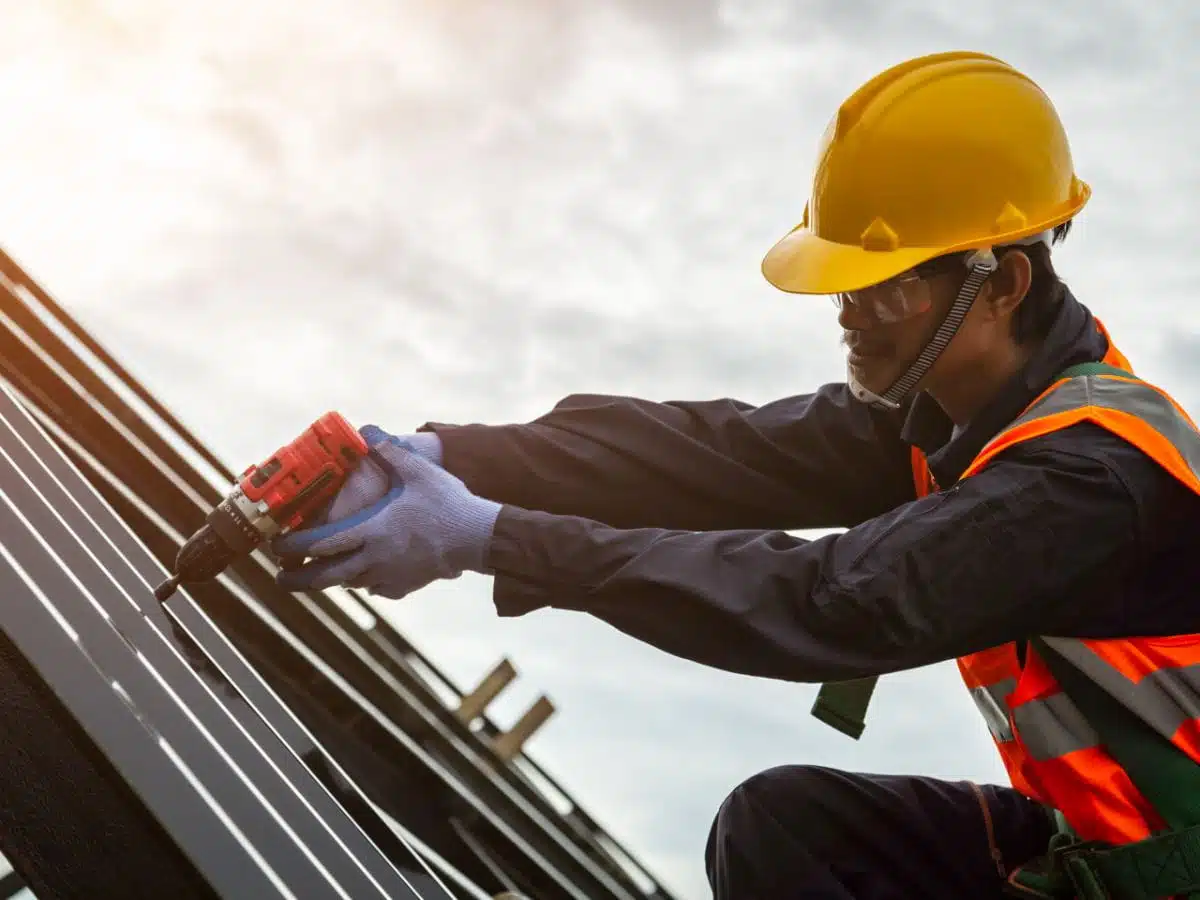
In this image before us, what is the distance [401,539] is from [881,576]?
0.93 meters

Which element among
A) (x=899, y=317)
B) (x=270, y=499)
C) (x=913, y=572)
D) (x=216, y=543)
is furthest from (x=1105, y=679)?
(x=216, y=543)

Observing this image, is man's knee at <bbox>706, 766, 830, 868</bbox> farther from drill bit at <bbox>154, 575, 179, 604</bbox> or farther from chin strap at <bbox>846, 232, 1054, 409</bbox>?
drill bit at <bbox>154, 575, 179, 604</bbox>

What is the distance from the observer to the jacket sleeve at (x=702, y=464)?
115 inches

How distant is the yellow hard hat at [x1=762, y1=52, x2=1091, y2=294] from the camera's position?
2.48 m

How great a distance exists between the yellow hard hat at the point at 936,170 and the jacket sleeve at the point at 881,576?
60cm

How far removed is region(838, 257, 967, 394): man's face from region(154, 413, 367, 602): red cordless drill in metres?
1.10

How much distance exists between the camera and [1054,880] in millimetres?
2277

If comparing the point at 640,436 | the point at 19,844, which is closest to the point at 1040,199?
the point at 640,436

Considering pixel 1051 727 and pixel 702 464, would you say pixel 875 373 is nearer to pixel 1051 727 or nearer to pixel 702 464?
pixel 702 464

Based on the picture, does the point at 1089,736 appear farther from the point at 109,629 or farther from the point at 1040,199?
the point at 109,629

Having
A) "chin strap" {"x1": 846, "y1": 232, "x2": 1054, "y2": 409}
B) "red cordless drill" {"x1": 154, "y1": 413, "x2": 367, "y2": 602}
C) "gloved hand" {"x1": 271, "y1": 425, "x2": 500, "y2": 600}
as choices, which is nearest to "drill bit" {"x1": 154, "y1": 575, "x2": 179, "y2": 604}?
"red cordless drill" {"x1": 154, "y1": 413, "x2": 367, "y2": 602}

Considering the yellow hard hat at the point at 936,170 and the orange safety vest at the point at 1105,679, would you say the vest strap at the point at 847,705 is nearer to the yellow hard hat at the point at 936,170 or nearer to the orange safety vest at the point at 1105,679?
the orange safety vest at the point at 1105,679

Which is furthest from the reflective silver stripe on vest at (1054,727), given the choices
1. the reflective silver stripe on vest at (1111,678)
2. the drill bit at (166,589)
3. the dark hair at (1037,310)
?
the drill bit at (166,589)

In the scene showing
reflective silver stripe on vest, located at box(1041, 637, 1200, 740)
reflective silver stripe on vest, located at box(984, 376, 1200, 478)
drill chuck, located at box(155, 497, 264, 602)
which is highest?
reflective silver stripe on vest, located at box(984, 376, 1200, 478)
